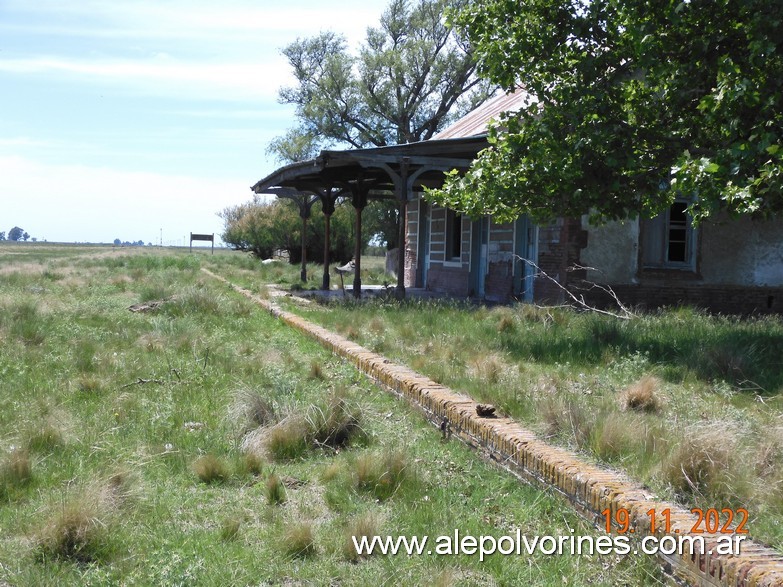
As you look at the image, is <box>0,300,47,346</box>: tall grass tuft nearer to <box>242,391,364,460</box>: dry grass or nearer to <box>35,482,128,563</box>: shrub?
<box>242,391,364,460</box>: dry grass

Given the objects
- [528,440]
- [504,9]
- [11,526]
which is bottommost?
[11,526]

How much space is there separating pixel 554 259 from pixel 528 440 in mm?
9559

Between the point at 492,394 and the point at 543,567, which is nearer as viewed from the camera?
the point at 543,567

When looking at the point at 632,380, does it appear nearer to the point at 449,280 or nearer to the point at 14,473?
the point at 14,473

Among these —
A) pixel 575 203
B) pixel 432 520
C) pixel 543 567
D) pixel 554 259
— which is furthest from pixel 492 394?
pixel 554 259

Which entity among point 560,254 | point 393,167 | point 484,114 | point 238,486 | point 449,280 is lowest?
point 238,486

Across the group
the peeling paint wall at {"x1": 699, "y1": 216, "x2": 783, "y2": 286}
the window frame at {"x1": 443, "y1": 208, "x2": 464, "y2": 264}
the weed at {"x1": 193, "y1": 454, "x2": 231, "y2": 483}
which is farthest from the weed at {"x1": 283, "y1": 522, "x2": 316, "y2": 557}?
the window frame at {"x1": 443, "y1": 208, "x2": 464, "y2": 264}

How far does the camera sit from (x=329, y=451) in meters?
5.15

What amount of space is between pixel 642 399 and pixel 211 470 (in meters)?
3.20

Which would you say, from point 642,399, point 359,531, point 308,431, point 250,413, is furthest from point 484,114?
point 359,531

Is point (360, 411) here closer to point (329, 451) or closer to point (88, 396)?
point (329, 451)

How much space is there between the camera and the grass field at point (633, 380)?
3.98 metres

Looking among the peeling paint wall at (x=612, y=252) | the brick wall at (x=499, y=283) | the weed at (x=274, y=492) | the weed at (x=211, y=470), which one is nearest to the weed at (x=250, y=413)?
the weed at (x=211, y=470)

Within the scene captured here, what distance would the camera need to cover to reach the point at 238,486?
449 centimetres
